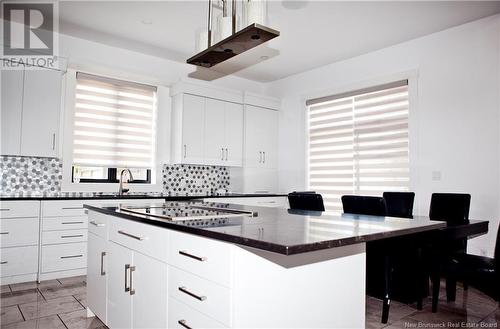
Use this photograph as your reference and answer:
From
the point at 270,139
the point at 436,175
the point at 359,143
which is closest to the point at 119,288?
the point at 436,175

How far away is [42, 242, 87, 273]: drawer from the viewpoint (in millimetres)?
3568

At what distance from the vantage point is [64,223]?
12.1 ft

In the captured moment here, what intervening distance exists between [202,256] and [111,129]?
3.63 metres

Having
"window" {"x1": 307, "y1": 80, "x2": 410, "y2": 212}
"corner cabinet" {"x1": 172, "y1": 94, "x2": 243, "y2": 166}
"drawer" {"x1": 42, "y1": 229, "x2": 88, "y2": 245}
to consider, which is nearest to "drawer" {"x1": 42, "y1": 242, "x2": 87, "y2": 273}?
"drawer" {"x1": 42, "y1": 229, "x2": 88, "y2": 245}

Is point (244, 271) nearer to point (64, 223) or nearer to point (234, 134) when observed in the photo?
point (64, 223)

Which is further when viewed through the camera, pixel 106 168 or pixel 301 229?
pixel 106 168

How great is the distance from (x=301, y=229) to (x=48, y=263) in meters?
3.27

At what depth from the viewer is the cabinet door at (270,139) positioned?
5758 millimetres

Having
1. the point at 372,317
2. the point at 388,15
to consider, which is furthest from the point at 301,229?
the point at 388,15

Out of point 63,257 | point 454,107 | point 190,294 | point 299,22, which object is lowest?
point 63,257

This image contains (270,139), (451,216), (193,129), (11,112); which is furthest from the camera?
(270,139)

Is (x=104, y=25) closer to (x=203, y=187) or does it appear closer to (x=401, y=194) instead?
(x=203, y=187)

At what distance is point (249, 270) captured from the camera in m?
1.25

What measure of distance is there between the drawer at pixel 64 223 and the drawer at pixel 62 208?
43mm
